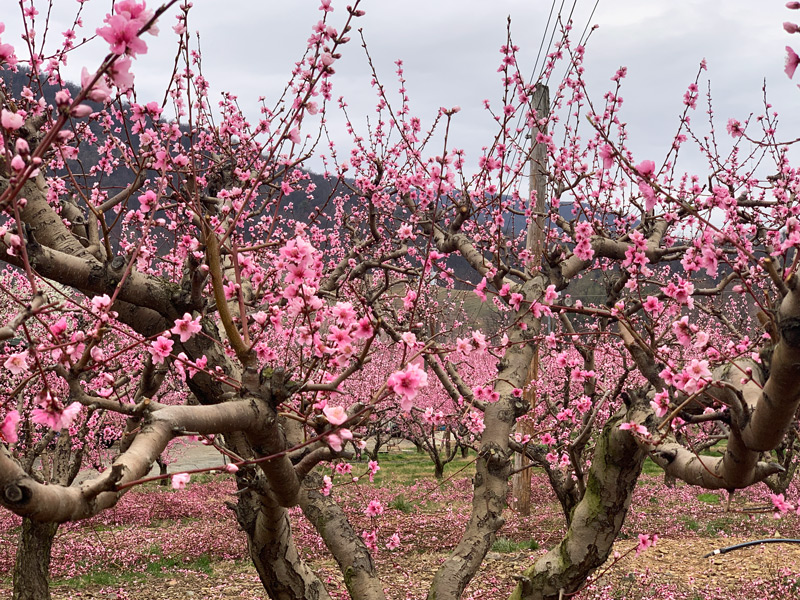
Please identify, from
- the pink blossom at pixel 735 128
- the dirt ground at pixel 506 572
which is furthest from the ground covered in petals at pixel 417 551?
the pink blossom at pixel 735 128

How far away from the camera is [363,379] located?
25.2 meters

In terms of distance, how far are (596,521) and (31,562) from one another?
5685mm

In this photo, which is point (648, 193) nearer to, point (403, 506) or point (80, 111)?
point (80, 111)

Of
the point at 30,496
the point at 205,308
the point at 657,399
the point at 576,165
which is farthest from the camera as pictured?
the point at 576,165

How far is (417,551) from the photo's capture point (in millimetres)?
9906

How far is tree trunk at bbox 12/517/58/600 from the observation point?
6180 millimetres

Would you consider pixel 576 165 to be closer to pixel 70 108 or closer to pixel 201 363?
pixel 201 363

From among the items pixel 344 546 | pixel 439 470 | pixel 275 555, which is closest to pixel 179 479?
pixel 275 555

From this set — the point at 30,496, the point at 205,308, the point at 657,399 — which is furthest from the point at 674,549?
the point at 30,496

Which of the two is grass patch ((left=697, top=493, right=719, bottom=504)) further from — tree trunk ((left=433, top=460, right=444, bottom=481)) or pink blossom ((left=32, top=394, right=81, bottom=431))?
pink blossom ((left=32, top=394, right=81, bottom=431))

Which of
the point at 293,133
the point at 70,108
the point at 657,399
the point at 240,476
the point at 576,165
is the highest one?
the point at 576,165

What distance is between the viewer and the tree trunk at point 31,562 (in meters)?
6.18

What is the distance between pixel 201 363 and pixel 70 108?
172cm

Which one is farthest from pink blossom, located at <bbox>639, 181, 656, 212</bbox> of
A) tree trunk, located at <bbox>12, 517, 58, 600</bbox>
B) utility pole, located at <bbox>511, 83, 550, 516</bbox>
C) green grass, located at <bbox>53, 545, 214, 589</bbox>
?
green grass, located at <bbox>53, 545, 214, 589</bbox>
